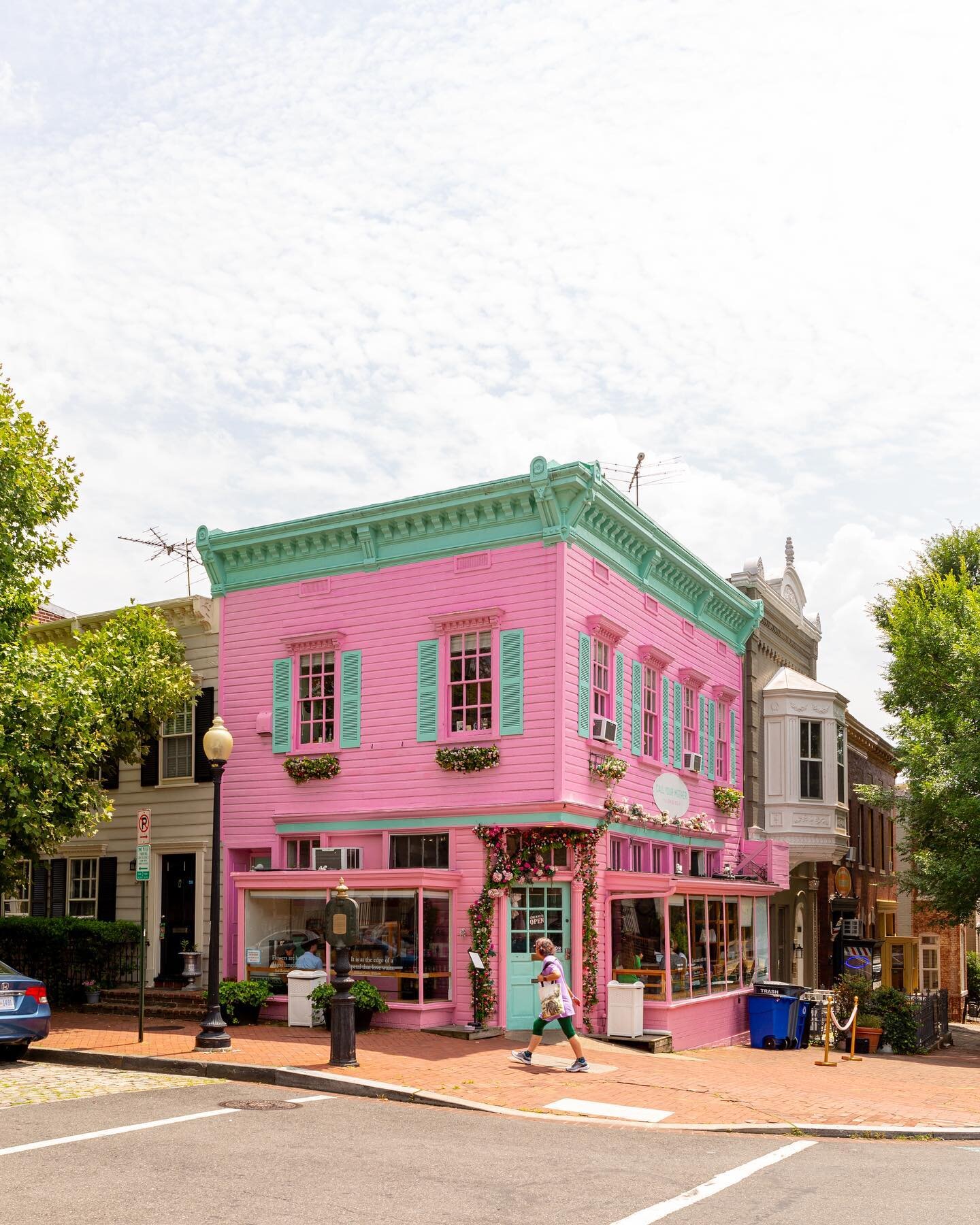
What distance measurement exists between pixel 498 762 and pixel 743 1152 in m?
9.28

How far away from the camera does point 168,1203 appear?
28.7 feet

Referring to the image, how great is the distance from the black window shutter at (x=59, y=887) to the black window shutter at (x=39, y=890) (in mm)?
200

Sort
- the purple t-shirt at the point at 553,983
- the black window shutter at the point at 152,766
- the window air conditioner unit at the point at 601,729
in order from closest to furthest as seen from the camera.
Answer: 1. the purple t-shirt at the point at 553,983
2. the window air conditioner unit at the point at 601,729
3. the black window shutter at the point at 152,766

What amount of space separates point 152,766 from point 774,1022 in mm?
12263

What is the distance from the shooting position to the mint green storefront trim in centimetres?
1981

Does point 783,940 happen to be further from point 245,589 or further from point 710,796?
point 245,589

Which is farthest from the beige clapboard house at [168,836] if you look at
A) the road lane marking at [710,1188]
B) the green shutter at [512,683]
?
the road lane marking at [710,1188]

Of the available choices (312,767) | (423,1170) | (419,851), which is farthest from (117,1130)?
(312,767)

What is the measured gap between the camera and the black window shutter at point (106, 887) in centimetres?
2489

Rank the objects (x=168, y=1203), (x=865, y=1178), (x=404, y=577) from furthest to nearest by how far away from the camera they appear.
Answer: (x=404, y=577)
(x=865, y=1178)
(x=168, y=1203)

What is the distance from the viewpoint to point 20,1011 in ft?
52.4

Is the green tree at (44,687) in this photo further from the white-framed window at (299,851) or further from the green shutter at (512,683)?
the green shutter at (512,683)

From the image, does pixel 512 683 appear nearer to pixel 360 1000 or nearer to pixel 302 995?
pixel 360 1000

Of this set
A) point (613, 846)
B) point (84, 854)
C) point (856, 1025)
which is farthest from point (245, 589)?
point (856, 1025)
